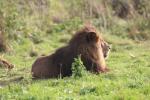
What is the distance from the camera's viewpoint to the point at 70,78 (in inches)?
434

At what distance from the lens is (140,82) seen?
33.0 feet

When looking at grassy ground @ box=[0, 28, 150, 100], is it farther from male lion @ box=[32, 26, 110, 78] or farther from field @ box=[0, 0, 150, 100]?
male lion @ box=[32, 26, 110, 78]

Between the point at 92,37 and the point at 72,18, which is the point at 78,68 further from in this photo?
the point at 72,18

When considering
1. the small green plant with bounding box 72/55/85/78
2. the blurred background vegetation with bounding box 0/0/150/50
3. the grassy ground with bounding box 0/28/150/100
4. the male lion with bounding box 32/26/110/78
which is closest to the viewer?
the grassy ground with bounding box 0/28/150/100

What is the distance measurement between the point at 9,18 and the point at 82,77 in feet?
23.6

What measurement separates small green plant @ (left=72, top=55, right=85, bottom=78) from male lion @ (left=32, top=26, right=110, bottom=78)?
58cm

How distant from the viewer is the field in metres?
9.28

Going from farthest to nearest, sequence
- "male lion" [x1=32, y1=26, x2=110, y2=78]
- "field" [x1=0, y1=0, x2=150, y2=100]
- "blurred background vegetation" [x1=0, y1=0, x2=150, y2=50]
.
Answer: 1. "blurred background vegetation" [x1=0, y1=0, x2=150, y2=50]
2. "male lion" [x1=32, y1=26, x2=110, y2=78]
3. "field" [x1=0, y1=0, x2=150, y2=100]

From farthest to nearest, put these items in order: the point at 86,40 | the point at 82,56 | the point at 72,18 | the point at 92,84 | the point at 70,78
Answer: the point at 72,18
the point at 86,40
the point at 82,56
the point at 70,78
the point at 92,84

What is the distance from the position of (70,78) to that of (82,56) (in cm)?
72

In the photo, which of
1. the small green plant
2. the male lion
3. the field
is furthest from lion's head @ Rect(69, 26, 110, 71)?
the small green plant

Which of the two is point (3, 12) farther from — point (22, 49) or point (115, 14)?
point (115, 14)

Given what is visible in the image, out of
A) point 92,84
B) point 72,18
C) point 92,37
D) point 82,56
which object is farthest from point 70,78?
point 72,18

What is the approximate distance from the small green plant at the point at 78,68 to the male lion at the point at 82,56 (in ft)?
1.92
